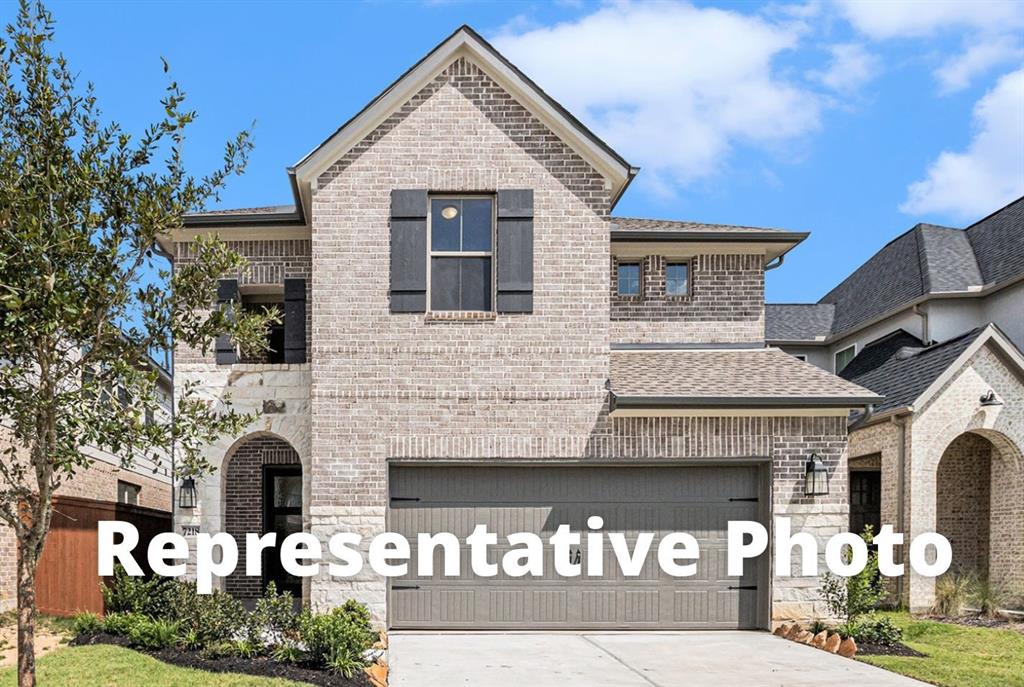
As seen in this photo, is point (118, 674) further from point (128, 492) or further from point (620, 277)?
point (128, 492)

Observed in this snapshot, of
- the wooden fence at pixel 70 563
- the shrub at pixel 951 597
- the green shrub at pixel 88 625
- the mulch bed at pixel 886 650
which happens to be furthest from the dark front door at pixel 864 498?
the green shrub at pixel 88 625

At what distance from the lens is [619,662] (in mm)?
11922

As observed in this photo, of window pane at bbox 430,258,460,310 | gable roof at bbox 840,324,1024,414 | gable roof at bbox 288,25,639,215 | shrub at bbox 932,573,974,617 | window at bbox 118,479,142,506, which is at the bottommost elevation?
shrub at bbox 932,573,974,617

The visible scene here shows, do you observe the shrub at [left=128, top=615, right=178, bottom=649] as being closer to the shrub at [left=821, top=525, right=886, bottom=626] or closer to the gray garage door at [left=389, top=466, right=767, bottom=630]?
the gray garage door at [left=389, top=466, right=767, bottom=630]

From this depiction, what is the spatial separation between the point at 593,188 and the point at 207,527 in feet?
23.7

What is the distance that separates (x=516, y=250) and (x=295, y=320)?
3574 millimetres

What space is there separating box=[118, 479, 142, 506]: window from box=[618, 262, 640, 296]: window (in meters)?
13.3

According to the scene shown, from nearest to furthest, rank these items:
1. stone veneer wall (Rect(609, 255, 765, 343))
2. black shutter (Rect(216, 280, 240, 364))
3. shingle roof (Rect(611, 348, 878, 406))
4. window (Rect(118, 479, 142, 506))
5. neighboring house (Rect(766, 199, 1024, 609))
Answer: shingle roof (Rect(611, 348, 878, 406)), black shutter (Rect(216, 280, 240, 364)), stone veneer wall (Rect(609, 255, 765, 343)), neighboring house (Rect(766, 199, 1024, 609)), window (Rect(118, 479, 142, 506))

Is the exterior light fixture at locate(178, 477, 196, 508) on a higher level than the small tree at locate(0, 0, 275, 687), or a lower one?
lower

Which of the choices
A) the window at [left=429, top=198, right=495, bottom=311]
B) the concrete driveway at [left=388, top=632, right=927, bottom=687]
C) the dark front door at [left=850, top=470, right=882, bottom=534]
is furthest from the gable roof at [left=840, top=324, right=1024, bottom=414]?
the window at [left=429, top=198, right=495, bottom=311]

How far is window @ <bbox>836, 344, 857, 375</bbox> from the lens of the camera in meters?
26.4

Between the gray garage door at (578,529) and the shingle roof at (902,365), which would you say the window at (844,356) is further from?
the gray garage door at (578,529)

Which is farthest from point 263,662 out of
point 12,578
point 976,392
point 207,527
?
point 976,392

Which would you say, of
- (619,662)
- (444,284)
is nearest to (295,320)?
(444,284)
